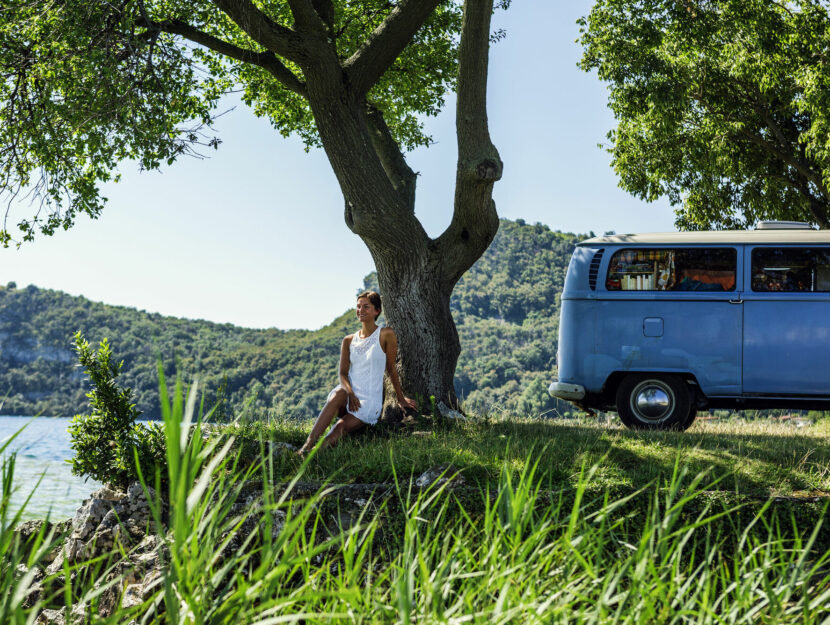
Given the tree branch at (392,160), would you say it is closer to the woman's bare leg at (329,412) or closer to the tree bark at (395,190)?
the tree bark at (395,190)

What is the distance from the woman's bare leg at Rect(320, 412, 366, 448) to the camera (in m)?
7.81

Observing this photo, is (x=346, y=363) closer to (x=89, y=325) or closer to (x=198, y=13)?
(x=198, y=13)

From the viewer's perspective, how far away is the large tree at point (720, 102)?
46.5 feet

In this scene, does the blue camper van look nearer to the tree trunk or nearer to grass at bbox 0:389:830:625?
grass at bbox 0:389:830:625

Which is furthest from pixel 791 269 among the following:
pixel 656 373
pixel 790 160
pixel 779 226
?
pixel 790 160

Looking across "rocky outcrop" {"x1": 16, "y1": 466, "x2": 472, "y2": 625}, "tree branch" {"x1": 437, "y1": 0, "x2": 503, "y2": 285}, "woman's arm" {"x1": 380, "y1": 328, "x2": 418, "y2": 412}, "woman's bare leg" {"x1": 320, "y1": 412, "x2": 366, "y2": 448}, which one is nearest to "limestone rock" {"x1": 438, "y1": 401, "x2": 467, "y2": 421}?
"woman's arm" {"x1": 380, "y1": 328, "x2": 418, "y2": 412}

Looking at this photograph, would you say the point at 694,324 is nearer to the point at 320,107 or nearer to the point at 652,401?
the point at 652,401

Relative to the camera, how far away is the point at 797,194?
57.7 ft

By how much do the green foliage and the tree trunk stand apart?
3.40 m

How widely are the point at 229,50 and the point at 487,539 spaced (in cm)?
892

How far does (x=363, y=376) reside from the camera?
819 centimetres

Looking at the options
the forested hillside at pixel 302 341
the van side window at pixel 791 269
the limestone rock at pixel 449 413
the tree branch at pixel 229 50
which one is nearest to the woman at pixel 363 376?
the limestone rock at pixel 449 413

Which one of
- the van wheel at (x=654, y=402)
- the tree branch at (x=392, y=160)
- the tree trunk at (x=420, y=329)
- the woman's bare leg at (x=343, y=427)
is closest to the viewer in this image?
the woman's bare leg at (x=343, y=427)

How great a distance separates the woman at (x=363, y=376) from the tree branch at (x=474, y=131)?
2.37m
